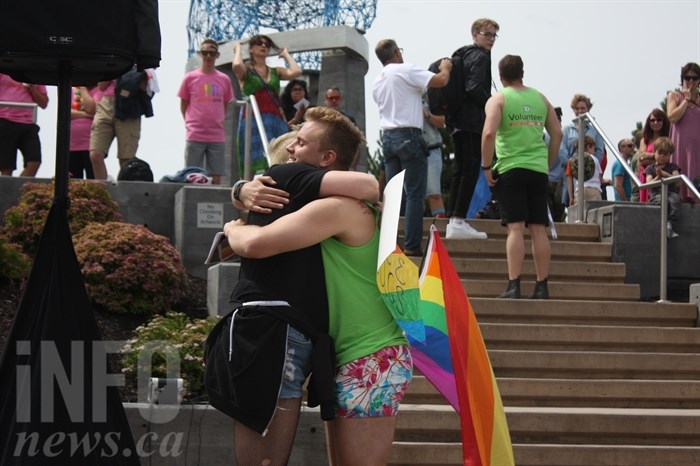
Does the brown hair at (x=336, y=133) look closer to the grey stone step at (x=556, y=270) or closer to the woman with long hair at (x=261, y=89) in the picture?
the grey stone step at (x=556, y=270)

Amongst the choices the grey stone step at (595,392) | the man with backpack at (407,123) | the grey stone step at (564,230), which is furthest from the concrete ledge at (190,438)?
the grey stone step at (564,230)

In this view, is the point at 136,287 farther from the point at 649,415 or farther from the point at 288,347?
the point at 288,347

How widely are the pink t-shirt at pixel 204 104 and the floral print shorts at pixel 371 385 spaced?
902cm

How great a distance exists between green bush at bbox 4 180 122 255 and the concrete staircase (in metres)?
3.01

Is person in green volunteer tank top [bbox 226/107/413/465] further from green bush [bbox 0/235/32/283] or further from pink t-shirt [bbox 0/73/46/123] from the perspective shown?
pink t-shirt [bbox 0/73/46/123]

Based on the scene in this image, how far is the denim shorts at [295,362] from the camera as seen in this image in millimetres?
4492

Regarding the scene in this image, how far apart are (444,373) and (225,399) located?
1.35m

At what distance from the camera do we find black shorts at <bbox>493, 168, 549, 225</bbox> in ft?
32.0

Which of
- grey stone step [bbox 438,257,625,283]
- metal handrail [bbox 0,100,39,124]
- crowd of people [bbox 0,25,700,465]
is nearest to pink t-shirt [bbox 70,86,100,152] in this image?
crowd of people [bbox 0,25,700,465]

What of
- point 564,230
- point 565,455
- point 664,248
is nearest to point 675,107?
point 564,230

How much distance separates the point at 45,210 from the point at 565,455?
5049 millimetres

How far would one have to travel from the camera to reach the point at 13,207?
10945 millimetres

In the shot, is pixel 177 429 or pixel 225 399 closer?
pixel 225 399

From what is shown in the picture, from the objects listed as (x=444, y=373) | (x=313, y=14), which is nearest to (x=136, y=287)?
(x=444, y=373)
